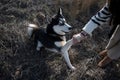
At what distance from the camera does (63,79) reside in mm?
3062

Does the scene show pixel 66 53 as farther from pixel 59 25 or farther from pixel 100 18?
pixel 100 18

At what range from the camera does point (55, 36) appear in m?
3.10

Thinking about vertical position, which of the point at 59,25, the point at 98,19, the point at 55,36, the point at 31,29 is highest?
the point at 98,19

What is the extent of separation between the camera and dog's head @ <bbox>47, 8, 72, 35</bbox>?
2975mm

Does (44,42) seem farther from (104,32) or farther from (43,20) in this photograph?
(104,32)

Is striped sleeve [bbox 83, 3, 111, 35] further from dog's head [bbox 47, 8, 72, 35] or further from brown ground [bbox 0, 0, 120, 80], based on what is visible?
brown ground [bbox 0, 0, 120, 80]

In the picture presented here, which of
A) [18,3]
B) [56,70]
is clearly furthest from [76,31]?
[18,3]

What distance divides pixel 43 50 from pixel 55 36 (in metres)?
0.30

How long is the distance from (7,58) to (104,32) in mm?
1151

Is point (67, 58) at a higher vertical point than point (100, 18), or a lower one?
lower

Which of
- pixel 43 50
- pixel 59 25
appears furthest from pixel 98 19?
pixel 43 50

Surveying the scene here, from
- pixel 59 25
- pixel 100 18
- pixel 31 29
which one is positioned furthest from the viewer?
pixel 31 29

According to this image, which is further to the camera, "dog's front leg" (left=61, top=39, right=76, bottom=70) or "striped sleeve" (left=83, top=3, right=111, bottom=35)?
"dog's front leg" (left=61, top=39, right=76, bottom=70)

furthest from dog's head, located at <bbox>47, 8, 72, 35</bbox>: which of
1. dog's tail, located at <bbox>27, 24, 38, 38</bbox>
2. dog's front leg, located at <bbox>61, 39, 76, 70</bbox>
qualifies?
dog's tail, located at <bbox>27, 24, 38, 38</bbox>
